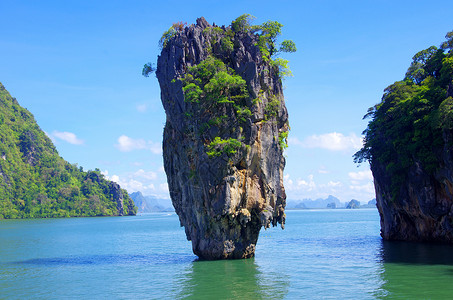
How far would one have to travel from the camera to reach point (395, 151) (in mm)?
38625

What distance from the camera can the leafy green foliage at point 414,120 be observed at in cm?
3312

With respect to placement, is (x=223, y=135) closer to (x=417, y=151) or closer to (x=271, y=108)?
(x=271, y=108)

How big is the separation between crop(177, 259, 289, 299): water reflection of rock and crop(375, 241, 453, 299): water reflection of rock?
541 cm

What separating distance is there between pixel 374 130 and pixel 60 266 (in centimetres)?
3248

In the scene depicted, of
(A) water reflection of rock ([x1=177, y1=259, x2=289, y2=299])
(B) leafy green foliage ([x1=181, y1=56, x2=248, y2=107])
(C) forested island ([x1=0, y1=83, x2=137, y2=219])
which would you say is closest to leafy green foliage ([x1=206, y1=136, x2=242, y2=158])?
(B) leafy green foliage ([x1=181, y1=56, x2=248, y2=107])

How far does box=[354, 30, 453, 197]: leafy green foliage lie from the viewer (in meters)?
33.1

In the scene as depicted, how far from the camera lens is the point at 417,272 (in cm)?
2439

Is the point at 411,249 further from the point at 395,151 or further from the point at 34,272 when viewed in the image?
the point at 34,272

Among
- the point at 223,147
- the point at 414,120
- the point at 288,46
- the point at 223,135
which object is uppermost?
the point at 288,46

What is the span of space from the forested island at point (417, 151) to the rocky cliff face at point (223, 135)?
1156cm

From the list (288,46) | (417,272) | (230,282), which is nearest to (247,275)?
(230,282)

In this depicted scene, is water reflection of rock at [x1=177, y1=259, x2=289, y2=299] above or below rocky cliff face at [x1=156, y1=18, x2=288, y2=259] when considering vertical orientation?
below

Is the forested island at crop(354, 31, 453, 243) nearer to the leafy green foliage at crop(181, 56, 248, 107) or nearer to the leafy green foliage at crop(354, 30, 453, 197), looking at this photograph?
the leafy green foliage at crop(354, 30, 453, 197)

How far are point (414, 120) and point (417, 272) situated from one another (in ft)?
50.0
